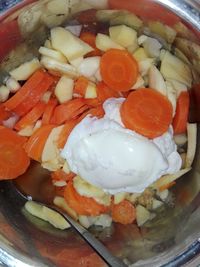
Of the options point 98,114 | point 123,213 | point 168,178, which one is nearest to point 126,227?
point 123,213

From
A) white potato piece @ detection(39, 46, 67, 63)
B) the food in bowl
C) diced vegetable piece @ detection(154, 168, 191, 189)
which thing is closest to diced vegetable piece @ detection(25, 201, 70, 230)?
the food in bowl

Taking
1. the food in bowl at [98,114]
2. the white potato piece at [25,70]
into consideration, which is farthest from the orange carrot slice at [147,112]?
the white potato piece at [25,70]

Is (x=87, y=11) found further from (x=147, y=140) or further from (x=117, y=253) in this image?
(x=117, y=253)

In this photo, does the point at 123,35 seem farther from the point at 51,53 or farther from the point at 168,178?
the point at 168,178

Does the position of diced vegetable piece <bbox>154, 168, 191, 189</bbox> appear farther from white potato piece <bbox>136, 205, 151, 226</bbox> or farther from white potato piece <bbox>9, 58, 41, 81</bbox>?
white potato piece <bbox>9, 58, 41, 81</bbox>

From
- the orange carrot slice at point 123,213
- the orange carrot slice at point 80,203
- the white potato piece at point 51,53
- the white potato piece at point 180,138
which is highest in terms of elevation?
the white potato piece at point 51,53

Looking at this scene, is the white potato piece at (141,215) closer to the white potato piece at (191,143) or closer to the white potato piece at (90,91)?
the white potato piece at (191,143)

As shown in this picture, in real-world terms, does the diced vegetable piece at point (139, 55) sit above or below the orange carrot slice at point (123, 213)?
Result: above

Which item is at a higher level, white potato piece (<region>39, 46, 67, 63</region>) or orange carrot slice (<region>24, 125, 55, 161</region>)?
white potato piece (<region>39, 46, 67, 63</region>)
